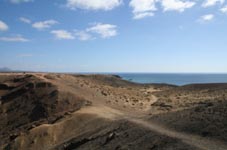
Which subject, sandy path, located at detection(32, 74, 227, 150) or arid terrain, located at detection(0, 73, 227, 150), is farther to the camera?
arid terrain, located at detection(0, 73, 227, 150)

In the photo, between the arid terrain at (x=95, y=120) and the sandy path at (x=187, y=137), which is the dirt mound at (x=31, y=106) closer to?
the arid terrain at (x=95, y=120)

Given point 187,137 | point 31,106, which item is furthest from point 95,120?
point 187,137

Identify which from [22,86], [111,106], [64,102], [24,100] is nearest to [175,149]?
[111,106]

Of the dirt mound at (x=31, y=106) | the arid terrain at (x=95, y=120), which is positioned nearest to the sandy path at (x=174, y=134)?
the arid terrain at (x=95, y=120)

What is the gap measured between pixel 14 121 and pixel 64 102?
751cm

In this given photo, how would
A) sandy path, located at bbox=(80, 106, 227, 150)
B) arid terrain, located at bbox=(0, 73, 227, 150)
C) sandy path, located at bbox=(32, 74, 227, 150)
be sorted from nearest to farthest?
sandy path, located at bbox=(80, 106, 227, 150) → sandy path, located at bbox=(32, 74, 227, 150) → arid terrain, located at bbox=(0, 73, 227, 150)

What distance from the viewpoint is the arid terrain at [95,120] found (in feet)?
73.6

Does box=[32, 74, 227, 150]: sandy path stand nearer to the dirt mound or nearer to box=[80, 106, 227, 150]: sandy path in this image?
box=[80, 106, 227, 150]: sandy path

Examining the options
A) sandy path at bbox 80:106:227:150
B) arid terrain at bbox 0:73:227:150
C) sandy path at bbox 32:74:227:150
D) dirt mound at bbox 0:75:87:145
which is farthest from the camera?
dirt mound at bbox 0:75:87:145

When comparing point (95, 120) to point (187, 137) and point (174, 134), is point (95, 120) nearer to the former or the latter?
point (174, 134)

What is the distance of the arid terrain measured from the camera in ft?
73.6

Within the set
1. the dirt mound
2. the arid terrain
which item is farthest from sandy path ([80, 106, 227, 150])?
the dirt mound

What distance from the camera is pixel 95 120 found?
36.1m

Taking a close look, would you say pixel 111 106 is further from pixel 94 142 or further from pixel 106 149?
pixel 106 149
